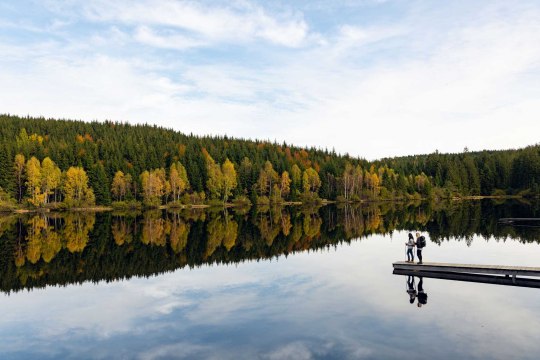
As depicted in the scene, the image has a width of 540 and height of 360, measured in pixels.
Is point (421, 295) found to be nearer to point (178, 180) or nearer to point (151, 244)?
point (151, 244)

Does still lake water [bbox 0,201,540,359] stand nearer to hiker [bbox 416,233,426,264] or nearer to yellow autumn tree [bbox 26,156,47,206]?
hiker [bbox 416,233,426,264]

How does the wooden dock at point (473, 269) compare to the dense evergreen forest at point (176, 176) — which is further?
the dense evergreen forest at point (176, 176)

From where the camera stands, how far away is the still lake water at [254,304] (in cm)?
1867

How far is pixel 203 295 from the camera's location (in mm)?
27922

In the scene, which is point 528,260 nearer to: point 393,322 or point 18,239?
point 393,322

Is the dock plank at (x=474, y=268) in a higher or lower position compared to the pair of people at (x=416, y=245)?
lower

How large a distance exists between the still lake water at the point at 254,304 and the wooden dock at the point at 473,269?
5.34ft

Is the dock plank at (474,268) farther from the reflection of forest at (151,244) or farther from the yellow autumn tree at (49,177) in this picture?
the yellow autumn tree at (49,177)

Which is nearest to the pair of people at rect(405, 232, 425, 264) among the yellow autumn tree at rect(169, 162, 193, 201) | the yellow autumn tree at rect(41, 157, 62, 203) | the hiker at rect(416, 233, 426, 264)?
the hiker at rect(416, 233, 426, 264)

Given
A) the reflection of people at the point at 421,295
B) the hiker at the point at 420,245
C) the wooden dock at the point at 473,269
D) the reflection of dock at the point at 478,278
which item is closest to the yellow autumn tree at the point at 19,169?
the wooden dock at the point at 473,269

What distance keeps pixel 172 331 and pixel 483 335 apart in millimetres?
14627

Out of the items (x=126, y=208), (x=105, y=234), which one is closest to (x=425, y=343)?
(x=105, y=234)

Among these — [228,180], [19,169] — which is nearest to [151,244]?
[19,169]

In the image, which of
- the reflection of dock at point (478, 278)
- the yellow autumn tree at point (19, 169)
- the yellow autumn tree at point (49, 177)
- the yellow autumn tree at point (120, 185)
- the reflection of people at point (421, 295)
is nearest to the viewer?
the reflection of people at point (421, 295)
